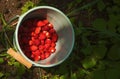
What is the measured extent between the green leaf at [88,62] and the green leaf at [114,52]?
0.10 meters

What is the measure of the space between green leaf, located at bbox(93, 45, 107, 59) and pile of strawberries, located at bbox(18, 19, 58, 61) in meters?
0.21

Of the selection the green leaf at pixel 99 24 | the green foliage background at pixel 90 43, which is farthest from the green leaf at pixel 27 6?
the green leaf at pixel 99 24

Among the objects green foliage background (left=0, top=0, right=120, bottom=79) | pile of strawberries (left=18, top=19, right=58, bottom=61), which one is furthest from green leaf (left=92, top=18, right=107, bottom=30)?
pile of strawberries (left=18, top=19, right=58, bottom=61)

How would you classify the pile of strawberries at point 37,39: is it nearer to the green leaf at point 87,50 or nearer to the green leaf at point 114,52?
the green leaf at point 87,50

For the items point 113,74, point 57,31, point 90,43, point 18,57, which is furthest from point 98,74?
point 18,57

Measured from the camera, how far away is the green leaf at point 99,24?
184cm

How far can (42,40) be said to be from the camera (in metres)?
1.77

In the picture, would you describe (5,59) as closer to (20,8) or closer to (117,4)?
(20,8)

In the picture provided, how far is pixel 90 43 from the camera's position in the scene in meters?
1.88

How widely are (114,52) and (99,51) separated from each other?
0.08 metres

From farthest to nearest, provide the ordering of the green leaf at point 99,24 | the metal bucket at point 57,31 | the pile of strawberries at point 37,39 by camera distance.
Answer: the green leaf at point 99,24 < the pile of strawberries at point 37,39 < the metal bucket at point 57,31

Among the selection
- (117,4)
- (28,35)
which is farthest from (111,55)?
(28,35)

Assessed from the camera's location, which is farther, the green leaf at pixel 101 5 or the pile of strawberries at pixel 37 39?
the green leaf at pixel 101 5

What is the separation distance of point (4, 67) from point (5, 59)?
0.04 m
